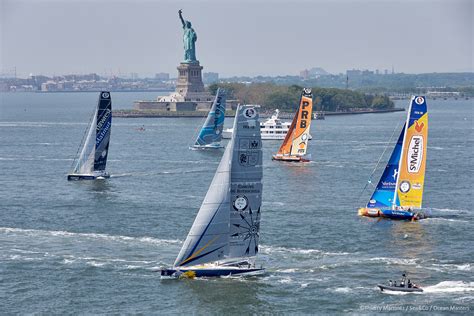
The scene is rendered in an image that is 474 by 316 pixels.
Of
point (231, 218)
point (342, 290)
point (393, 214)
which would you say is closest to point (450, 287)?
point (342, 290)

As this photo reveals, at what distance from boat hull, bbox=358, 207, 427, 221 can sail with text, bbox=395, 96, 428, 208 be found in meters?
1.02

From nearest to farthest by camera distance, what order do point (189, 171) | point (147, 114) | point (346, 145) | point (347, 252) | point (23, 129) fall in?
point (347, 252), point (189, 171), point (346, 145), point (23, 129), point (147, 114)

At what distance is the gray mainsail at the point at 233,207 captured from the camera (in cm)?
4631

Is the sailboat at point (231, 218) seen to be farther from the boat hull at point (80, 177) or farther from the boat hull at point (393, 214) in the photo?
the boat hull at point (80, 177)

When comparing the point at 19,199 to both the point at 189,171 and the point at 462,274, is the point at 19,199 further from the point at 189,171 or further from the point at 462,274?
the point at 462,274

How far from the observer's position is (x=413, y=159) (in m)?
62.8

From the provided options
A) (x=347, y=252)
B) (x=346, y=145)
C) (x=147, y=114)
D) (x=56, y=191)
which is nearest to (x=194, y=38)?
(x=147, y=114)

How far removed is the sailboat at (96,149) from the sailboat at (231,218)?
113ft

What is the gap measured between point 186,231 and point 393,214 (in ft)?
40.1

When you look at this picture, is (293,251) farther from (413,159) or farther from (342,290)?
(413,159)

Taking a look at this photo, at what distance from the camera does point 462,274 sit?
4688cm

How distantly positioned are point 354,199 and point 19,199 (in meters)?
21.3

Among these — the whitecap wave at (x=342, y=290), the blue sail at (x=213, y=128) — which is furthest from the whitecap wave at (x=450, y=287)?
the blue sail at (x=213, y=128)

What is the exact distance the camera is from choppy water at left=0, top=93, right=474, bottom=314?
142 ft
